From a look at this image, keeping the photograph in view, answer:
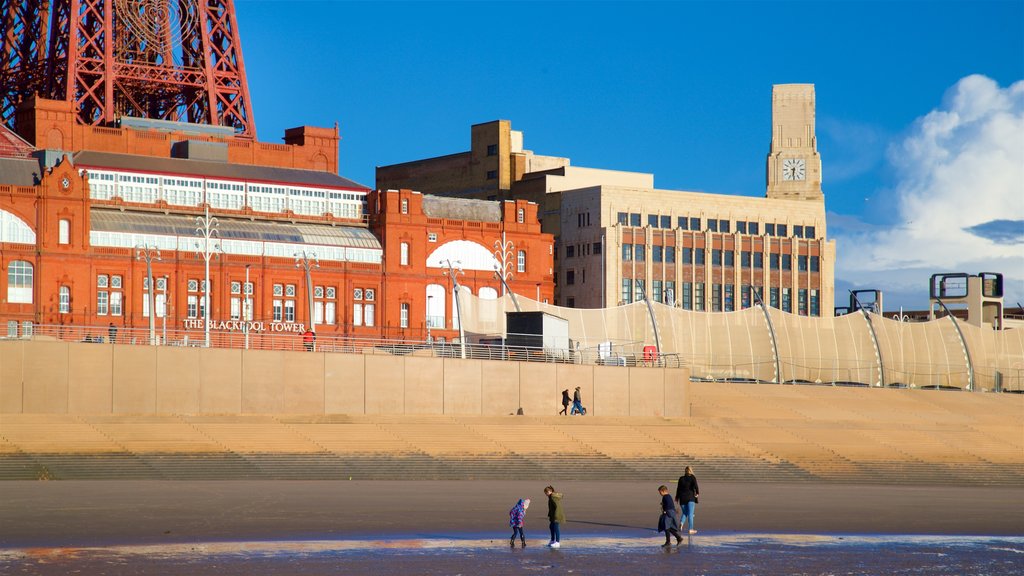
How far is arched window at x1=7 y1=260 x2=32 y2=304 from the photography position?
90625mm

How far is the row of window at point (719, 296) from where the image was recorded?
126438 mm

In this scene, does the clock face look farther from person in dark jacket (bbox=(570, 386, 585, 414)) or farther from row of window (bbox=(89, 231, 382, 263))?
person in dark jacket (bbox=(570, 386, 585, 414))

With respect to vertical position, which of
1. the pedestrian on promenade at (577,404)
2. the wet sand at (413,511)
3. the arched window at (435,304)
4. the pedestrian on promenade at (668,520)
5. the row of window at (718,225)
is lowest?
the wet sand at (413,511)

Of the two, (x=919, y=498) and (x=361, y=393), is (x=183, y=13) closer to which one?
(x=361, y=393)

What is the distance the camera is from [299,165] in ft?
368

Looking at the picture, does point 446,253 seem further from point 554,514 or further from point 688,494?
point 554,514

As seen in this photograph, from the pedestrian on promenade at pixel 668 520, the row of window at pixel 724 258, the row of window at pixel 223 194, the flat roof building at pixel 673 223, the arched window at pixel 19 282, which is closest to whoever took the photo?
the pedestrian on promenade at pixel 668 520

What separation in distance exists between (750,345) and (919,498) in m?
39.4

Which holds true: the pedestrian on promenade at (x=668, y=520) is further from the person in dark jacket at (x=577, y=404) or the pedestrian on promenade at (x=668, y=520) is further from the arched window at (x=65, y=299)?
the arched window at (x=65, y=299)

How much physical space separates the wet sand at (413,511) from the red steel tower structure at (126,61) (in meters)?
63.9

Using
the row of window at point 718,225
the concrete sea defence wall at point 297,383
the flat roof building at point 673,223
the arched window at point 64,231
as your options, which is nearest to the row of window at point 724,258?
the flat roof building at point 673,223

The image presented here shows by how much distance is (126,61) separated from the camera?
111562 millimetres

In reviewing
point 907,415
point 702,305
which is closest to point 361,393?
point 907,415

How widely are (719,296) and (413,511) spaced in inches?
3639
